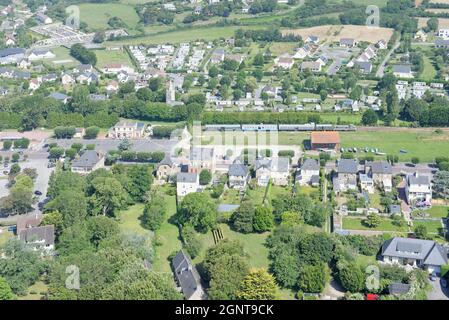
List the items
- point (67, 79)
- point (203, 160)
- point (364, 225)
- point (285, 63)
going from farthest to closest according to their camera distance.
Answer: point (285, 63), point (67, 79), point (203, 160), point (364, 225)

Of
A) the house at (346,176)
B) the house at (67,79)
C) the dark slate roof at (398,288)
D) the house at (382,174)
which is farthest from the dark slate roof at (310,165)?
the house at (67,79)

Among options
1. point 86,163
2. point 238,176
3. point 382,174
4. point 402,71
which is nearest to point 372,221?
point 382,174

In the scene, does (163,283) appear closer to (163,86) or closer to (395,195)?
(395,195)

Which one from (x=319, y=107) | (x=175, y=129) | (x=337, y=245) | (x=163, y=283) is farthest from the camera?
(x=319, y=107)

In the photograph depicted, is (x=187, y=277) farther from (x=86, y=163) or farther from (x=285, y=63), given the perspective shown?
(x=285, y=63)

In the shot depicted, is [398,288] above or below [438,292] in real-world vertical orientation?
above

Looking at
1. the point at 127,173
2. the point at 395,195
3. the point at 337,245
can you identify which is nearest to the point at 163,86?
the point at 127,173
